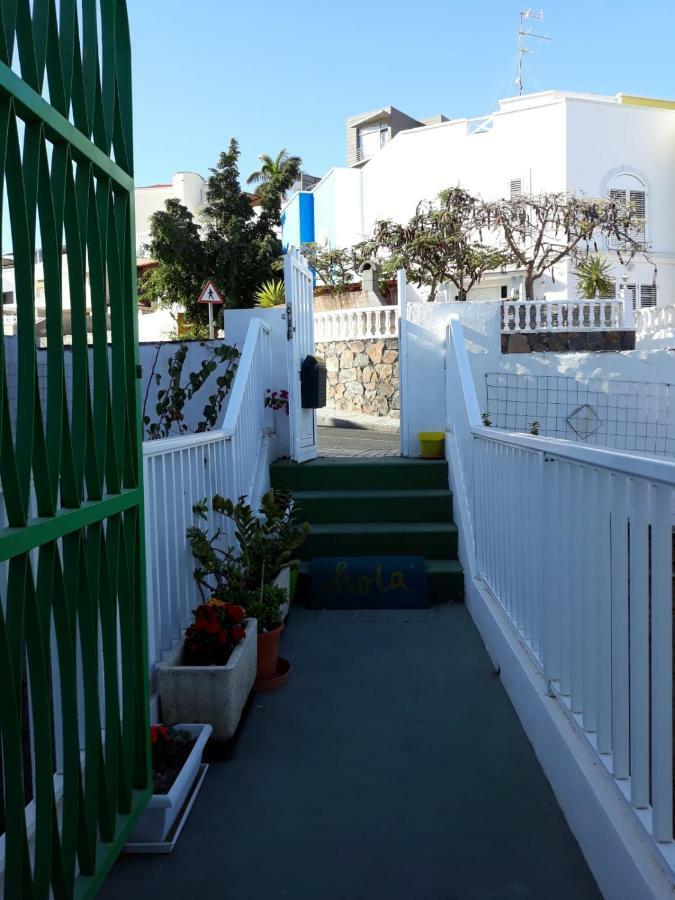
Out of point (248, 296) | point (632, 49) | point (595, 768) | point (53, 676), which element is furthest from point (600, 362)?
point (632, 49)

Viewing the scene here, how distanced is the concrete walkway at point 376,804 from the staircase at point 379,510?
137cm

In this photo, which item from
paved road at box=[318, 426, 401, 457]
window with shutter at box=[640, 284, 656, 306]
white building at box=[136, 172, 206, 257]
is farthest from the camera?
white building at box=[136, 172, 206, 257]

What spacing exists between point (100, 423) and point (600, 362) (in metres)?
7.43

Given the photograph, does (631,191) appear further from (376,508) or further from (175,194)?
(175,194)

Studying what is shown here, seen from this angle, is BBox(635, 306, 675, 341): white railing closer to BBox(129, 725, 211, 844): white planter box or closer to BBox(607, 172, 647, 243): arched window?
BBox(607, 172, 647, 243): arched window

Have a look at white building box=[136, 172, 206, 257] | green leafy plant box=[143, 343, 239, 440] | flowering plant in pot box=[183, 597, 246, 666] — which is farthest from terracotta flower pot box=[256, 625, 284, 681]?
white building box=[136, 172, 206, 257]

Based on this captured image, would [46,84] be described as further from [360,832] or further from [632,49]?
[632,49]

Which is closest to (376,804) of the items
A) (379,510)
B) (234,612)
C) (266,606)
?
(234,612)

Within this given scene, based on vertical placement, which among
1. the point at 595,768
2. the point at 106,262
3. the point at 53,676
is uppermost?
the point at 106,262

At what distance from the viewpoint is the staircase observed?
4.75 meters

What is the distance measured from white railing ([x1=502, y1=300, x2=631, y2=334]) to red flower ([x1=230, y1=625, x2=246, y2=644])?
8579 millimetres

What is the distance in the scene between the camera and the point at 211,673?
257 centimetres

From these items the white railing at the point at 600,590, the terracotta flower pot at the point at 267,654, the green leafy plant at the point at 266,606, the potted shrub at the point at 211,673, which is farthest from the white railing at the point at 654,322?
the potted shrub at the point at 211,673

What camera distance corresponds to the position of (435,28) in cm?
1259
